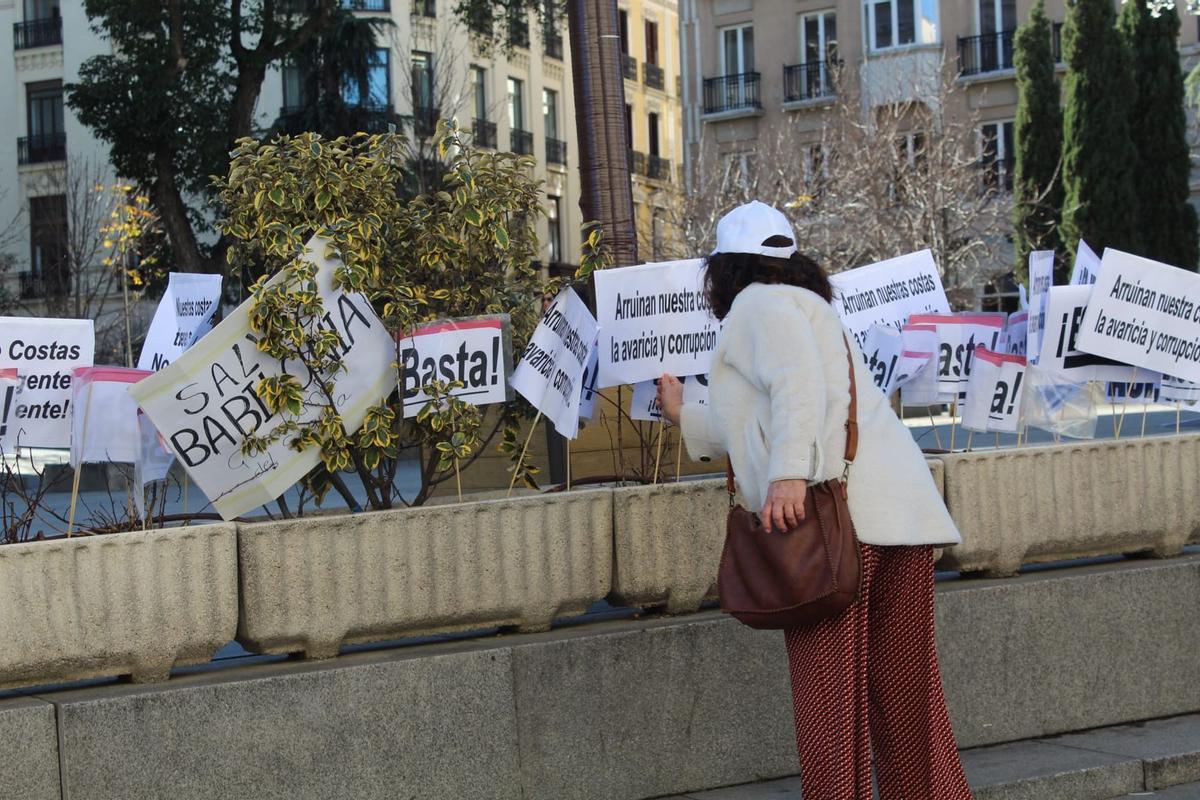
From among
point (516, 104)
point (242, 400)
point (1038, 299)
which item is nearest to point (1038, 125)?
point (516, 104)

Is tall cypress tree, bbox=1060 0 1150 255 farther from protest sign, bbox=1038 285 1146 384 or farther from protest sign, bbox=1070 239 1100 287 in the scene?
protest sign, bbox=1038 285 1146 384

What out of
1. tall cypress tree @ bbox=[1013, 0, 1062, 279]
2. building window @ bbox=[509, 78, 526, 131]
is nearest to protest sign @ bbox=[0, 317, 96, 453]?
tall cypress tree @ bbox=[1013, 0, 1062, 279]

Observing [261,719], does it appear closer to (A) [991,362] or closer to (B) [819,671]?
(B) [819,671]

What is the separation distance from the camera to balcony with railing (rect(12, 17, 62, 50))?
160 feet

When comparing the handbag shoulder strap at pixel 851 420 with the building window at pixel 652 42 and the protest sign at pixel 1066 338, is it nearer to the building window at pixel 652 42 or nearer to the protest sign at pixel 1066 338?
the protest sign at pixel 1066 338

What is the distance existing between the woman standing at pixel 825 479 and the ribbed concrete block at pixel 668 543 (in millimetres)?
932

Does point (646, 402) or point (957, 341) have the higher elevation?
point (957, 341)

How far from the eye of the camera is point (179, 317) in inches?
251

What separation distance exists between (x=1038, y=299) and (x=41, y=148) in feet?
150

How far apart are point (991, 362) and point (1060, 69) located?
40063 millimetres

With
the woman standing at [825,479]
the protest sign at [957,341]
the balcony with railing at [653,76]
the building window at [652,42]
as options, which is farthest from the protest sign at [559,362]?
the building window at [652,42]

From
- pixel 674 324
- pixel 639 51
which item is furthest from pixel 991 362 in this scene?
pixel 639 51

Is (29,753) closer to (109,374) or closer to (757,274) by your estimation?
(109,374)

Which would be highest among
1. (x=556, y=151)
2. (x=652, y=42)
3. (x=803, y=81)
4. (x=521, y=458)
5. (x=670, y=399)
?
(x=652, y=42)
